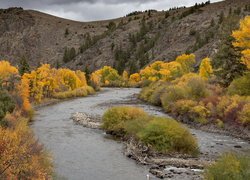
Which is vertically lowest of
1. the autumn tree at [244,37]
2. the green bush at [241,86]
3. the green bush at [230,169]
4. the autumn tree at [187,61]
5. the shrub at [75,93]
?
the shrub at [75,93]

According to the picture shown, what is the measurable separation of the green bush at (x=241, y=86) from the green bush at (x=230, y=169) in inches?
1265

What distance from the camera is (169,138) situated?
100 feet

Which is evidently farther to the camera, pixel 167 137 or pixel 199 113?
pixel 199 113

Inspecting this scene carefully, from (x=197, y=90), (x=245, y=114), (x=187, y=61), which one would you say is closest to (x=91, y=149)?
(x=245, y=114)

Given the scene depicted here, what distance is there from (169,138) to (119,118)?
410 inches

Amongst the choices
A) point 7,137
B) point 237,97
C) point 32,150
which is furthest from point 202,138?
point 7,137

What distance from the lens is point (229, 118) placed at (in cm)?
4341

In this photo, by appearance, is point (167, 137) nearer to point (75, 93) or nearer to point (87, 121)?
point (87, 121)

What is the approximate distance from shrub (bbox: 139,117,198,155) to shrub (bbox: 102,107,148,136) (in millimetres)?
7682

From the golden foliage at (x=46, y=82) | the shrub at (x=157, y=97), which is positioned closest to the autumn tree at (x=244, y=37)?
the shrub at (x=157, y=97)

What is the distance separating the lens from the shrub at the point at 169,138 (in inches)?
1195

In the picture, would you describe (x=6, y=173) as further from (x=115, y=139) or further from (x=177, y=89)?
(x=177, y=89)

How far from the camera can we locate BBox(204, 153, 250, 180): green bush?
17312mm

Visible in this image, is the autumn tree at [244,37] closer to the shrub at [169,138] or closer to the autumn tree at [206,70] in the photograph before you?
the shrub at [169,138]
